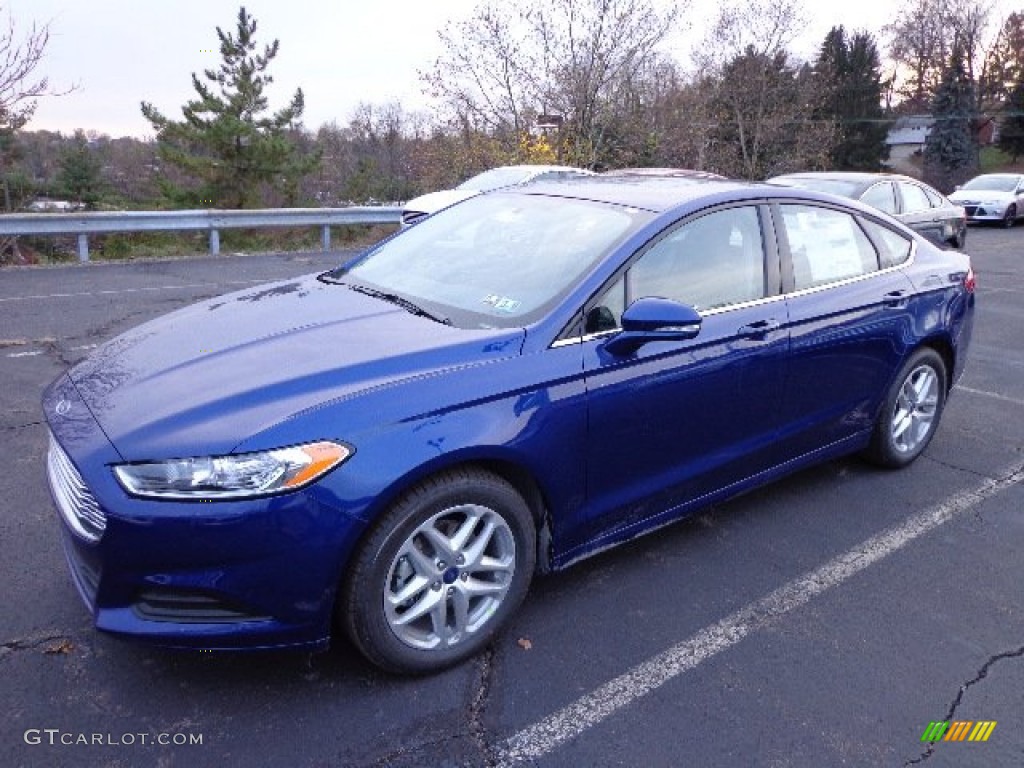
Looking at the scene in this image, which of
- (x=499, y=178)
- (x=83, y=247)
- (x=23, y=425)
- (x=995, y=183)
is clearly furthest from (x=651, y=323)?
(x=995, y=183)

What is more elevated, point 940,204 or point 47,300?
point 940,204

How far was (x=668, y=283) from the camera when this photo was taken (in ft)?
10.2

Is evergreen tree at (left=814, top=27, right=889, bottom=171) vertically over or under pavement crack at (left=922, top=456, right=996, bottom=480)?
over

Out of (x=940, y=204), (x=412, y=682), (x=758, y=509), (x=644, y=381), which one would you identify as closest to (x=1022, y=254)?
(x=940, y=204)

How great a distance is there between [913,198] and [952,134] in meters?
45.1

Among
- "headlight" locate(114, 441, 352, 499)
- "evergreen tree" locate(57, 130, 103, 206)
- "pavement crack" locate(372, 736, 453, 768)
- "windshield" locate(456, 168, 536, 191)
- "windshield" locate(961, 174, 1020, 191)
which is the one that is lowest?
"pavement crack" locate(372, 736, 453, 768)

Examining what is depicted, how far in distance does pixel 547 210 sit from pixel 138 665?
2.38m

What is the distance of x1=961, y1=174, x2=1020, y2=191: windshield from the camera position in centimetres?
2147

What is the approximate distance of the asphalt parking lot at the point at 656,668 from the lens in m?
2.31

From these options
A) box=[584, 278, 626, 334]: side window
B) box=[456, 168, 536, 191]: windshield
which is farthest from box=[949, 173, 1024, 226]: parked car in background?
box=[584, 278, 626, 334]: side window

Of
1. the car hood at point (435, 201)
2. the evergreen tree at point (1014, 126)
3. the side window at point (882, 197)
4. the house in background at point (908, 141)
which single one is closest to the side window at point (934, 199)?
the side window at point (882, 197)

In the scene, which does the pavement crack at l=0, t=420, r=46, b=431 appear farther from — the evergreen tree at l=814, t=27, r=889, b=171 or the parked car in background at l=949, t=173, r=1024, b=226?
the evergreen tree at l=814, t=27, r=889, b=171

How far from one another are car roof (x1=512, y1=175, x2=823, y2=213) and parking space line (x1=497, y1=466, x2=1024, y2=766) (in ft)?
5.35

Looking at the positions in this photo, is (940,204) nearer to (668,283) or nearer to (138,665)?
(668,283)
